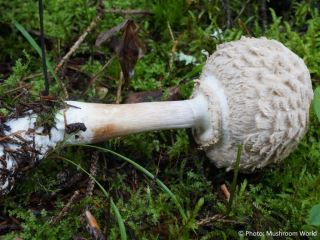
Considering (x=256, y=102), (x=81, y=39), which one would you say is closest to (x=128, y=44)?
(x=81, y=39)

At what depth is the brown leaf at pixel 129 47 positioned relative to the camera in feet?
8.69

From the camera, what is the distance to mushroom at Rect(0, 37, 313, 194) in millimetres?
2371

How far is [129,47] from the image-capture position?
105 inches

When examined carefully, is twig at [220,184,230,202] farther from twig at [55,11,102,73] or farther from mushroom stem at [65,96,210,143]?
twig at [55,11,102,73]

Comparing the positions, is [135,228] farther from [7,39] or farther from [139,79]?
[7,39]

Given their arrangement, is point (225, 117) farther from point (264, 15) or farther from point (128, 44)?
point (264, 15)

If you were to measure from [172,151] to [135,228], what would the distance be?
0.69m

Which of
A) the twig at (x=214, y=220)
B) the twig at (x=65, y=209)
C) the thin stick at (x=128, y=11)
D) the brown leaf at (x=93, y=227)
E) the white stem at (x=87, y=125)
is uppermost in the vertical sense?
the thin stick at (x=128, y=11)

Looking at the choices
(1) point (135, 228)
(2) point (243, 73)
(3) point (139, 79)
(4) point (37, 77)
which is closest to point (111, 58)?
(3) point (139, 79)

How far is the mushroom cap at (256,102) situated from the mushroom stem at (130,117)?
105 mm

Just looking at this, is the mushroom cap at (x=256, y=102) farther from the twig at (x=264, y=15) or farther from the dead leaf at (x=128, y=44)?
the twig at (x=264, y=15)

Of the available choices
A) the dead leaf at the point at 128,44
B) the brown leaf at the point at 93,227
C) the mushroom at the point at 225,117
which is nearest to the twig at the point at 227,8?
the mushroom at the point at 225,117

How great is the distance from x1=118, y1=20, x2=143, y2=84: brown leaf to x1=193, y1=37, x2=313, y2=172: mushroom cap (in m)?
0.44

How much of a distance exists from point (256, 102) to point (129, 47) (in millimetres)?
796
